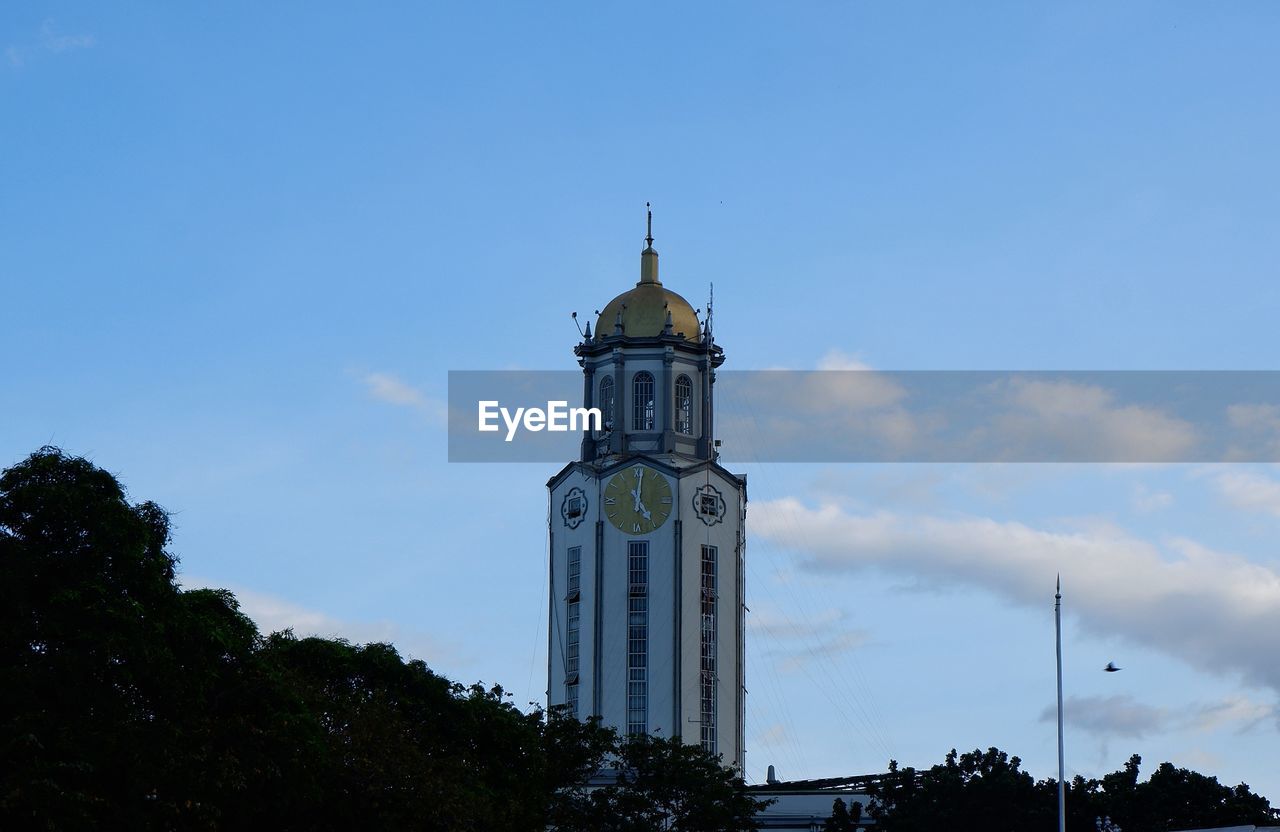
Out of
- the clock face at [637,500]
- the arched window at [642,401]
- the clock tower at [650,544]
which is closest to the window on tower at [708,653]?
the clock tower at [650,544]

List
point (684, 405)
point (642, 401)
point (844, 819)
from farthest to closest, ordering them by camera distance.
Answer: point (684, 405) < point (642, 401) < point (844, 819)

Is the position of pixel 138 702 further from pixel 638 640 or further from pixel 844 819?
pixel 638 640

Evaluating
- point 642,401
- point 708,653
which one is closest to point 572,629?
point 708,653

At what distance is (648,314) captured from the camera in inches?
4961

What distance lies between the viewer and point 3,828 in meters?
46.2

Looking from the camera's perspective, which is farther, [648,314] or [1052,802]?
[648,314]

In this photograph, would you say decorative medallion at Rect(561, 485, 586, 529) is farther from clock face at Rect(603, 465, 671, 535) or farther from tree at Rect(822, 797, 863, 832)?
tree at Rect(822, 797, 863, 832)

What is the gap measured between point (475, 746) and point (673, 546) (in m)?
49.5

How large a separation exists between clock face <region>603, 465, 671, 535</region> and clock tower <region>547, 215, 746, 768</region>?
Answer: 0.18 ft

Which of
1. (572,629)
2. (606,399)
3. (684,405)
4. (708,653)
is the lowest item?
(708,653)

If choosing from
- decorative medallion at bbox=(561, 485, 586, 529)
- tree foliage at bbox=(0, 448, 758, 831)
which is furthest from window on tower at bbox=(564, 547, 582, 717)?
tree foliage at bbox=(0, 448, 758, 831)

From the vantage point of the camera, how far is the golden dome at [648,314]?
4929 inches

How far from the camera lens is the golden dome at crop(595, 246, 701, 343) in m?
125

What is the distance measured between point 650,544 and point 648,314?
12973 mm
